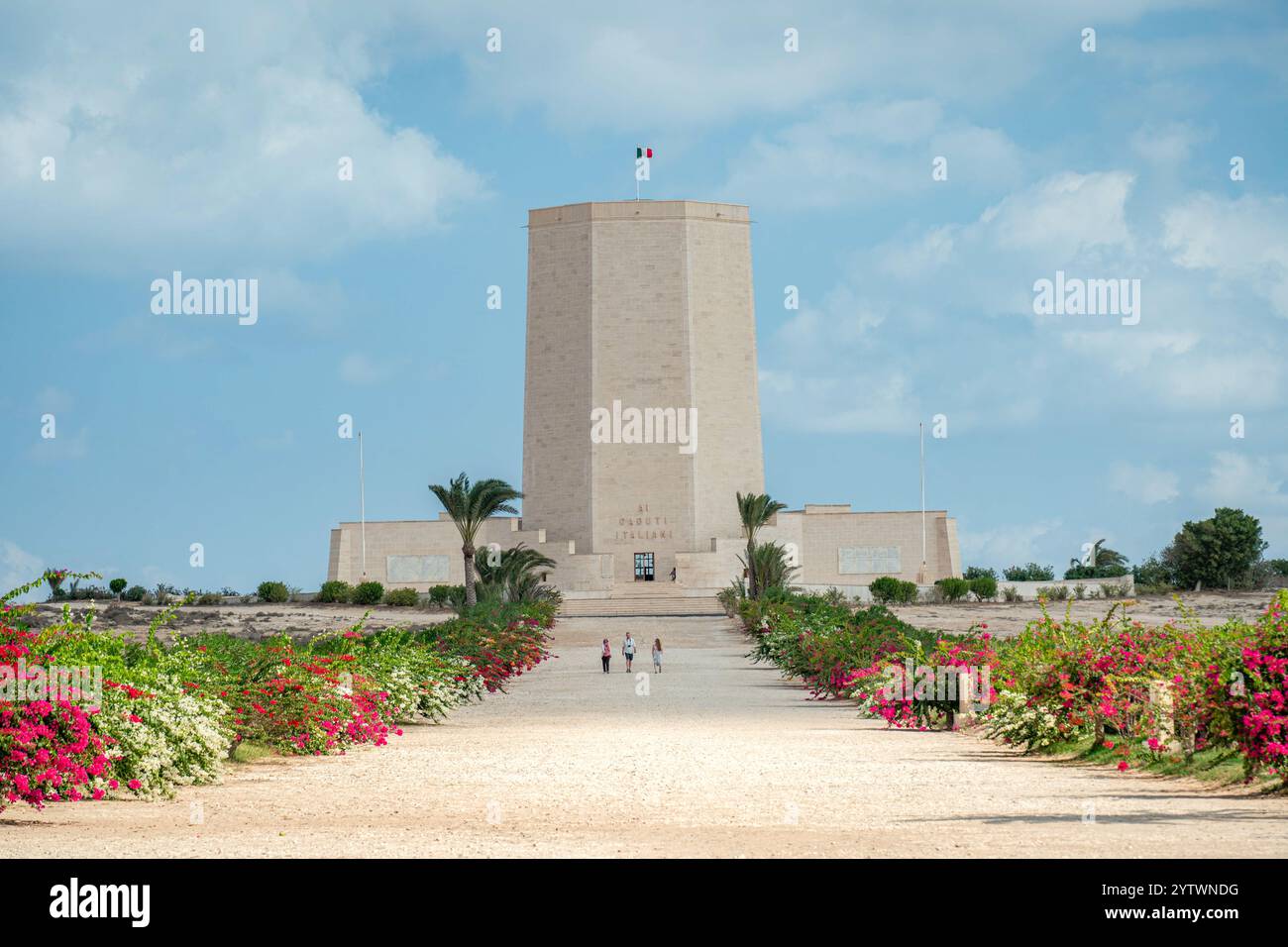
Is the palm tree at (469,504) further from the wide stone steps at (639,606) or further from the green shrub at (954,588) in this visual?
the green shrub at (954,588)

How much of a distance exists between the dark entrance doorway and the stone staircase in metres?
5.27

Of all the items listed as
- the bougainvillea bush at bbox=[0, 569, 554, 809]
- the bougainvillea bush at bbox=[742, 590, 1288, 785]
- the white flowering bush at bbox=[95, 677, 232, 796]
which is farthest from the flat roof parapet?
the white flowering bush at bbox=[95, 677, 232, 796]

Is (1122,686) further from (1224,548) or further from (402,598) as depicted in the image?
(1224,548)

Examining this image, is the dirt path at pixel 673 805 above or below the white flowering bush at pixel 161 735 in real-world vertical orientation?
below

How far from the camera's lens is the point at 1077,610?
49812 millimetres

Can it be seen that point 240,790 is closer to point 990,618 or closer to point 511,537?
point 990,618

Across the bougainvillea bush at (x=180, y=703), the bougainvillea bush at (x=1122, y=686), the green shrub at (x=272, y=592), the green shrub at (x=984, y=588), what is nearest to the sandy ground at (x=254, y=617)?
the green shrub at (x=272, y=592)

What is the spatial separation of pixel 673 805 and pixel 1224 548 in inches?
2224

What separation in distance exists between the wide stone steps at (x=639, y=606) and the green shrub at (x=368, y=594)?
23.3 feet

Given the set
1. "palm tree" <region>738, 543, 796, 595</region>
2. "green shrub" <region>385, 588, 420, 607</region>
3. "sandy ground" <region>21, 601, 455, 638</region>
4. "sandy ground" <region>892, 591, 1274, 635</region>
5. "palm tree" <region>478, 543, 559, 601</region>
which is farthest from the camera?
"green shrub" <region>385, 588, 420, 607</region>

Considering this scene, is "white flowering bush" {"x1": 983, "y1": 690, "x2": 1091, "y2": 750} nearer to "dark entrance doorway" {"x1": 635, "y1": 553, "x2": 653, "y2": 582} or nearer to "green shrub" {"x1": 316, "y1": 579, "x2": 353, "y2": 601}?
"green shrub" {"x1": 316, "y1": 579, "x2": 353, "y2": 601}

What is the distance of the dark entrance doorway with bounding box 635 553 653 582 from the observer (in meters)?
64.7

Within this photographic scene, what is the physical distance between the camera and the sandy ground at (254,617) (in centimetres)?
4412
